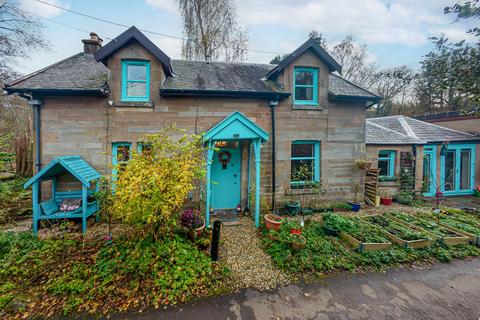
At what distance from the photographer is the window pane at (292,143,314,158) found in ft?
27.2

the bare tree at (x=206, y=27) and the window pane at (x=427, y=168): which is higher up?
the bare tree at (x=206, y=27)

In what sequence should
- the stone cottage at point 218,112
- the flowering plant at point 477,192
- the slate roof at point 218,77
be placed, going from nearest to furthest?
the stone cottage at point 218,112 < the slate roof at point 218,77 < the flowering plant at point 477,192

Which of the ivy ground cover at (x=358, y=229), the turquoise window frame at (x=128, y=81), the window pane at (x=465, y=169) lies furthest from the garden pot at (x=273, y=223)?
the window pane at (x=465, y=169)

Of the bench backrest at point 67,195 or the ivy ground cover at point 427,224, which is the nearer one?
the ivy ground cover at point 427,224

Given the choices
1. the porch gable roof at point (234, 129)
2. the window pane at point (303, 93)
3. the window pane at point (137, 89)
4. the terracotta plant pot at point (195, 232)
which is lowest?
the terracotta plant pot at point (195, 232)

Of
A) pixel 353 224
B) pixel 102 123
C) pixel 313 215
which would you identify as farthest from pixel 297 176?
pixel 102 123

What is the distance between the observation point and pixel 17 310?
10.8 ft

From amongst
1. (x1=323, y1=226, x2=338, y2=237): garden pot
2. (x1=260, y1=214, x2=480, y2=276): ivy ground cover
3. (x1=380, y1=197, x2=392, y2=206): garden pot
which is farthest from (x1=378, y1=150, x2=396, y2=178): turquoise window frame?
(x1=323, y1=226, x2=338, y2=237): garden pot

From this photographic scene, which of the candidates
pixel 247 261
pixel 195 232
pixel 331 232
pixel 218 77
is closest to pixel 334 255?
pixel 331 232

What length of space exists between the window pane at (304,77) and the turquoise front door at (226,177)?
384 cm

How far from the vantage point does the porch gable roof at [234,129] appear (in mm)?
6452

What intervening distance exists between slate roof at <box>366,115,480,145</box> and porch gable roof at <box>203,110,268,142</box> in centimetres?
694

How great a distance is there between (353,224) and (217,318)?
511cm

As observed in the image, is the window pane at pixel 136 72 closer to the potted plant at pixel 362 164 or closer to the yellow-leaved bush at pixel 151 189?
the yellow-leaved bush at pixel 151 189
